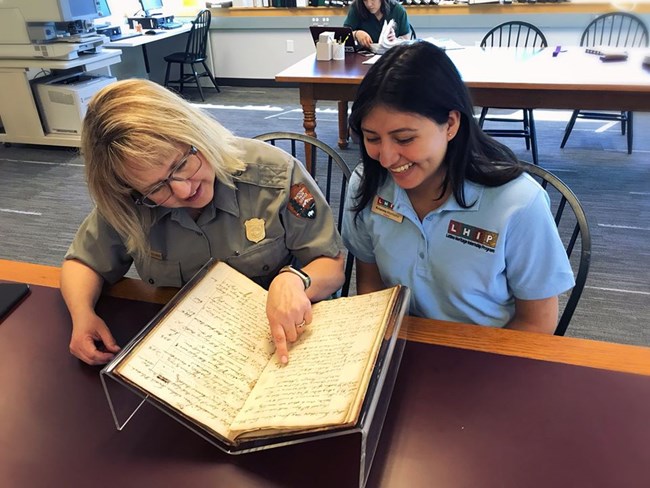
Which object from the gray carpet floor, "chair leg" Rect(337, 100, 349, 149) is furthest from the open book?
"chair leg" Rect(337, 100, 349, 149)

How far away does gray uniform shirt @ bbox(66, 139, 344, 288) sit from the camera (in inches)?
41.6

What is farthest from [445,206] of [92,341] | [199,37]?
[199,37]

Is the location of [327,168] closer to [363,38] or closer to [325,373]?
[363,38]

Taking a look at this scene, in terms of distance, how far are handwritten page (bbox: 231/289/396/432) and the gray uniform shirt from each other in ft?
0.91

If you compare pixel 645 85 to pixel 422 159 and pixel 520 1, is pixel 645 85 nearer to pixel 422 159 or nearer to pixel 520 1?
pixel 422 159

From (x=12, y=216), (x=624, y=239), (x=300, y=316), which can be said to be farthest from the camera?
(x=12, y=216)

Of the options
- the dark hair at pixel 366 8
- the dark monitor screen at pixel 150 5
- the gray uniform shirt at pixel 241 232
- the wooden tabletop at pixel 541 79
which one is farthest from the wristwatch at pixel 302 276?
the dark monitor screen at pixel 150 5

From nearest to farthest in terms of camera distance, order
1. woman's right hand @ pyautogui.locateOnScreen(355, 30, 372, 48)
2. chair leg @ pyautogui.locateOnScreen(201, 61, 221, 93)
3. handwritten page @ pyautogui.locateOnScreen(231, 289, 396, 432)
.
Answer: handwritten page @ pyautogui.locateOnScreen(231, 289, 396, 432) < woman's right hand @ pyautogui.locateOnScreen(355, 30, 372, 48) < chair leg @ pyautogui.locateOnScreen(201, 61, 221, 93)

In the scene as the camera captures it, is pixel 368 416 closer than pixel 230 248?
Yes

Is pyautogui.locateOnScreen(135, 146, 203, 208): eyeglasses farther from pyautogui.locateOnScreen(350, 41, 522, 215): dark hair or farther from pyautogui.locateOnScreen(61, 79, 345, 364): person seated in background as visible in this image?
pyautogui.locateOnScreen(350, 41, 522, 215): dark hair

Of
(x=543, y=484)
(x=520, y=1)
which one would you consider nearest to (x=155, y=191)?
(x=543, y=484)

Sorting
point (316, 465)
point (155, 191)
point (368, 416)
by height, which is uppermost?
point (155, 191)

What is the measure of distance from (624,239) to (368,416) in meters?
2.40

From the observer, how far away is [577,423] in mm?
693
